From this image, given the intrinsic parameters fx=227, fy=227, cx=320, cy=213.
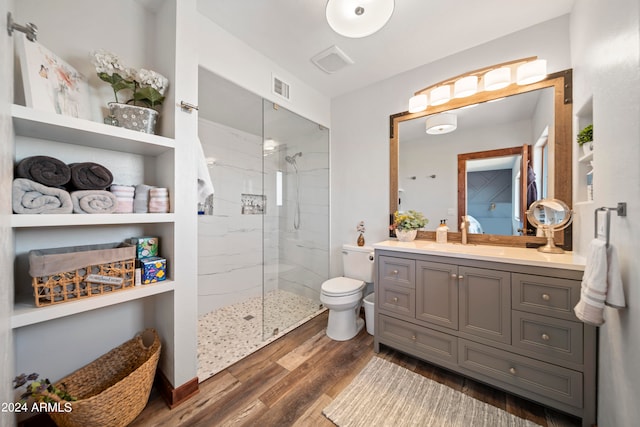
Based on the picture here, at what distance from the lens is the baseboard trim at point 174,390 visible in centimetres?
134

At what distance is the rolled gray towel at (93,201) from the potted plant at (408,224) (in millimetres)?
2082

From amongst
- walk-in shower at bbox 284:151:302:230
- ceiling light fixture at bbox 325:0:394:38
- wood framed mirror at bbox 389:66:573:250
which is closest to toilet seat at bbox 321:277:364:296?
wood framed mirror at bbox 389:66:573:250

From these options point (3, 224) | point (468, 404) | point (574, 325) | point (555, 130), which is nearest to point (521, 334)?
point (574, 325)

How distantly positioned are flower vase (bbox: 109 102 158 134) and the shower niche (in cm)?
110

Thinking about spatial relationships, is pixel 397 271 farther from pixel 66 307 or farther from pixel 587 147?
pixel 66 307

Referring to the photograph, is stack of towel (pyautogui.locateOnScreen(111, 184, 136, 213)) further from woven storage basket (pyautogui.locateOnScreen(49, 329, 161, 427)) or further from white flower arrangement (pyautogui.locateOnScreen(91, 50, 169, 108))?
woven storage basket (pyautogui.locateOnScreen(49, 329, 161, 427))

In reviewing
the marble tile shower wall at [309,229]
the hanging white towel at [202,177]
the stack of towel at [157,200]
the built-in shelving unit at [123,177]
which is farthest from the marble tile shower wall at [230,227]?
the stack of towel at [157,200]

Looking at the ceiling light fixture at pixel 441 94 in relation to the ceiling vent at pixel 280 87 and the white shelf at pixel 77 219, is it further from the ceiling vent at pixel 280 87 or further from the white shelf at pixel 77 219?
the white shelf at pixel 77 219

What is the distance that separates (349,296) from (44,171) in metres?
A: 2.05

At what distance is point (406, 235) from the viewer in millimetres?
2115

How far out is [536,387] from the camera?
1.29 m

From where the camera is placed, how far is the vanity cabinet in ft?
3.97

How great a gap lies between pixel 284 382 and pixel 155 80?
2.06 m

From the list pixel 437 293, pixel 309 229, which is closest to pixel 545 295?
pixel 437 293
